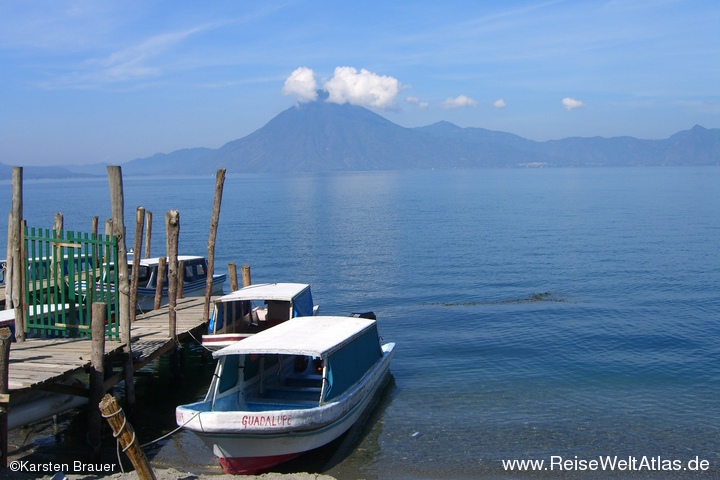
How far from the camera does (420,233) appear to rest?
201 ft

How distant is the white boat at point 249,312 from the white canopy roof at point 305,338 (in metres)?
2.16

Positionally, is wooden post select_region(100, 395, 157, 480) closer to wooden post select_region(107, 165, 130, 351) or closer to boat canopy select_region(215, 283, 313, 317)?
wooden post select_region(107, 165, 130, 351)

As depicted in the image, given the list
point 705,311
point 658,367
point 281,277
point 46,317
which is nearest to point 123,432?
point 46,317


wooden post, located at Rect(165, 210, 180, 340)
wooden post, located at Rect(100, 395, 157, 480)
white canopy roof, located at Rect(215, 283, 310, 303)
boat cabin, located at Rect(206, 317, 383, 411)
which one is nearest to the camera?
wooden post, located at Rect(100, 395, 157, 480)

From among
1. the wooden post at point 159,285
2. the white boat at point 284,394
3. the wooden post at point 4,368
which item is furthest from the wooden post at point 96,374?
the wooden post at point 159,285

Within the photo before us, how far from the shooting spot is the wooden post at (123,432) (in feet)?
36.0

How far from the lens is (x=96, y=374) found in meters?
14.6

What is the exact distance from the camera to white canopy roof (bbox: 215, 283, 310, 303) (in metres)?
20.0

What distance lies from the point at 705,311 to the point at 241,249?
108 feet

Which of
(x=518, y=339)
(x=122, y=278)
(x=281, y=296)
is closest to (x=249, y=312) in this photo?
(x=281, y=296)

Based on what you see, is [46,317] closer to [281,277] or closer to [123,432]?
[123,432]

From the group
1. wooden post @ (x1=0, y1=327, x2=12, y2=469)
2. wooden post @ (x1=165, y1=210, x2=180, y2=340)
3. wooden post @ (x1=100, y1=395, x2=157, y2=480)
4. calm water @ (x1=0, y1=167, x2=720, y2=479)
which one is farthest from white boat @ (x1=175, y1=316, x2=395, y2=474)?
wooden post @ (x1=165, y1=210, x2=180, y2=340)

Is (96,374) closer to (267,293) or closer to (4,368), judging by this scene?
(4,368)

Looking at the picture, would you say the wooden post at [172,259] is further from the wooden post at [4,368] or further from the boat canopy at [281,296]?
the wooden post at [4,368]
